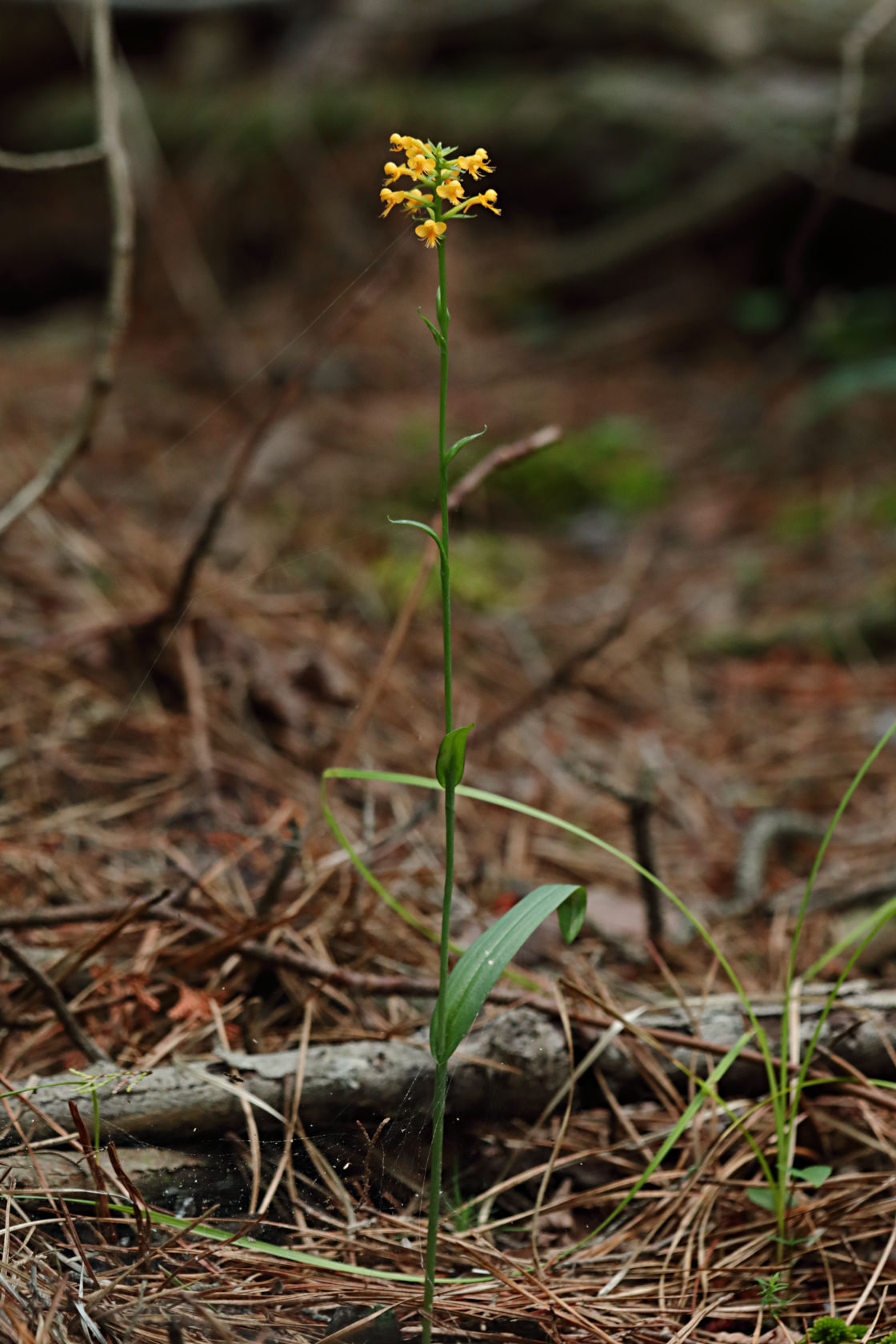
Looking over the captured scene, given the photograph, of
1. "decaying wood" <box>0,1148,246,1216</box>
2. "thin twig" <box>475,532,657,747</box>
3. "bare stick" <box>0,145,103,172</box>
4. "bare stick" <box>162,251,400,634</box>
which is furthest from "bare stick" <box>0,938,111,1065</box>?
"bare stick" <box>0,145,103,172</box>

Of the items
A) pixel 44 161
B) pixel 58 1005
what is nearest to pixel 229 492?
pixel 44 161

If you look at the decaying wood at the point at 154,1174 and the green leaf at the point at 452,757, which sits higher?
the green leaf at the point at 452,757

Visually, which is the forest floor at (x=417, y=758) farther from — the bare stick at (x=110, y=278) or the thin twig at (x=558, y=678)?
the bare stick at (x=110, y=278)

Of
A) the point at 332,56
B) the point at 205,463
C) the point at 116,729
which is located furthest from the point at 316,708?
the point at 332,56

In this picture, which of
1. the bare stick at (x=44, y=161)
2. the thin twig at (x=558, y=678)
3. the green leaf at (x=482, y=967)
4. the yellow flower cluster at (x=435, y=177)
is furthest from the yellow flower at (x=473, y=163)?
the thin twig at (x=558, y=678)

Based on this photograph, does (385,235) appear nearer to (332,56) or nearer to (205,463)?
(205,463)

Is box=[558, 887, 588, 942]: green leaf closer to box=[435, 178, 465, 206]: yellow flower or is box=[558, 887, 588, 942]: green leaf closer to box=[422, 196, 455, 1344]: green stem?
box=[422, 196, 455, 1344]: green stem

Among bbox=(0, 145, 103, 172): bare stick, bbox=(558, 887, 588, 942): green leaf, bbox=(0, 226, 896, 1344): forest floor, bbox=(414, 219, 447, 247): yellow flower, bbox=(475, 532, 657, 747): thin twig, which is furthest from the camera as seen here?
bbox=(475, 532, 657, 747): thin twig
